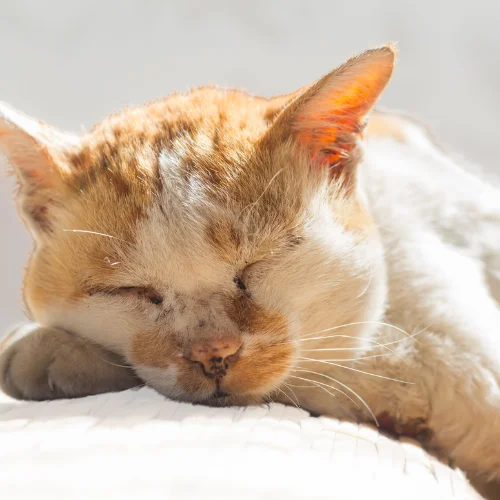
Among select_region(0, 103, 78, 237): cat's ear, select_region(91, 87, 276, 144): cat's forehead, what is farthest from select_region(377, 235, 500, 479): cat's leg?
select_region(0, 103, 78, 237): cat's ear

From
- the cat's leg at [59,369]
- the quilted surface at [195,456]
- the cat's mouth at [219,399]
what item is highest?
the quilted surface at [195,456]

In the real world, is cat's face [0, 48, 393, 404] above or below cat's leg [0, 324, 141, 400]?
above

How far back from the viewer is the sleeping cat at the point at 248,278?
850 mm

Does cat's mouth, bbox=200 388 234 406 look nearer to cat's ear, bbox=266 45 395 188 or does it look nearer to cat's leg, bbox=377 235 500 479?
cat's leg, bbox=377 235 500 479

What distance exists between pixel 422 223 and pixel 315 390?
41 cm

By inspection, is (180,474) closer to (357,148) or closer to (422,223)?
(357,148)

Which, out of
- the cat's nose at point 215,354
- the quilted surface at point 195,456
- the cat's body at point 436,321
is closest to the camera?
the quilted surface at point 195,456

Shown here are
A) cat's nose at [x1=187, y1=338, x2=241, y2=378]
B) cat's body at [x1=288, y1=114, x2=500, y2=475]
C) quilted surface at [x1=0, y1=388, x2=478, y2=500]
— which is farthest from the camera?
cat's body at [x1=288, y1=114, x2=500, y2=475]

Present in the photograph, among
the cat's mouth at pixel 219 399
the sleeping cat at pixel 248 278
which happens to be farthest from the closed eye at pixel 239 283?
the cat's mouth at pixel 219 399

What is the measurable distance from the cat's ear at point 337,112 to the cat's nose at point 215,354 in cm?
34

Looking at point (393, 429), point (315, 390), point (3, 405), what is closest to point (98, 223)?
point (3, 405)

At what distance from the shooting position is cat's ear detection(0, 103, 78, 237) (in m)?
0.94

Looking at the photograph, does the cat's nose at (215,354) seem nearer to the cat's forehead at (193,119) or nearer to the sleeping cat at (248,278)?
the sleeping cat at (248,278)

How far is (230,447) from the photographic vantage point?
0.59 metres
